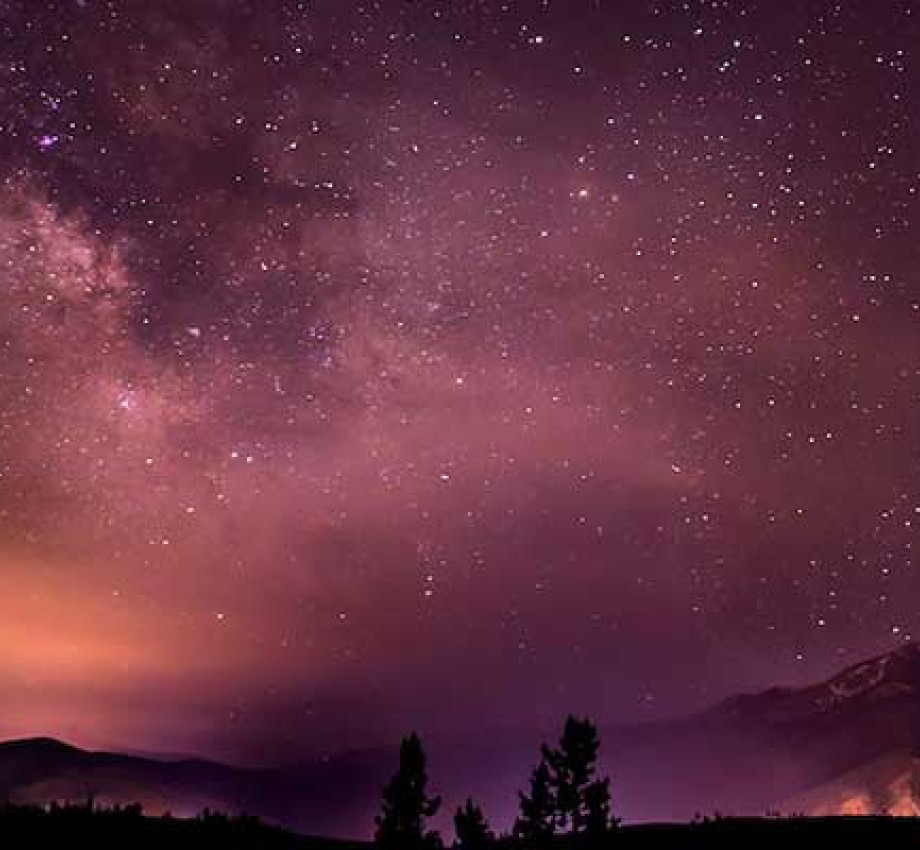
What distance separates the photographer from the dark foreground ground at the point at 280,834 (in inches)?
944

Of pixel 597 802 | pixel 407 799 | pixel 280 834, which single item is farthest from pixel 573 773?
pixel 280 834

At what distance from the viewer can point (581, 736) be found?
44.2 m

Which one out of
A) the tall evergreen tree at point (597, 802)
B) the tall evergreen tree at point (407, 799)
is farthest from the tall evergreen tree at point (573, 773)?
the tall evergreen tree at point (407, 799)

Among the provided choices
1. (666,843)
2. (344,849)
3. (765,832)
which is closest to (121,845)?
(344,849)

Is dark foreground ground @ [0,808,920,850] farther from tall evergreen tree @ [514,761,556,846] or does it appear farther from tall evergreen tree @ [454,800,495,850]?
tall evergreen tree @ [514,761,556,846]

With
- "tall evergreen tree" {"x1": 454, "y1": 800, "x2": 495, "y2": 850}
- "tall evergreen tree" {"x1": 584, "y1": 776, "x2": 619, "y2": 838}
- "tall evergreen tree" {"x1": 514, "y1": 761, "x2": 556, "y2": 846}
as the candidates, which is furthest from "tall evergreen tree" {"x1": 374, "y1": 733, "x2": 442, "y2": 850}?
"tall evergreen tree" {"x1": 584, "y1": 776, "x2": 619, "y2": 838}

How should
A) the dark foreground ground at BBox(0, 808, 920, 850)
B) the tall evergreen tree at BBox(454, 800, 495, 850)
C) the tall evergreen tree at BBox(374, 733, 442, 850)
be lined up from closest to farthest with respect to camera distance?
the dark foreground ground at BBox(0, 808, 920, 850)
the tall evergreen tree at BBox(454, 800, 495, 850)
the tall evergreen tree at BBox(374, 733, 442, 850)

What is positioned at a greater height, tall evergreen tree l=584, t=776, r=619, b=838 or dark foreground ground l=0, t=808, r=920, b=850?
tall evergreen tree l=584, t=776, r=619, b=838

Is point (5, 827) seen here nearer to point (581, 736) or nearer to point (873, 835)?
point (873, 835)

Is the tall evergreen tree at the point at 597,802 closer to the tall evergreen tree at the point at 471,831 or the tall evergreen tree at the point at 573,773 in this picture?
the tall evergreen tree at the point at 573,773

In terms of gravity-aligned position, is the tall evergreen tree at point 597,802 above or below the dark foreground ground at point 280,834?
above

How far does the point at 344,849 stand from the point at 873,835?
17.4m

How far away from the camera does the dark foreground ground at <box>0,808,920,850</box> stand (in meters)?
24.0

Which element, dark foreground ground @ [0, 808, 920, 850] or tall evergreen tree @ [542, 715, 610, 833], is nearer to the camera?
dark foreground ground @ [0, 808, 920, 850]
